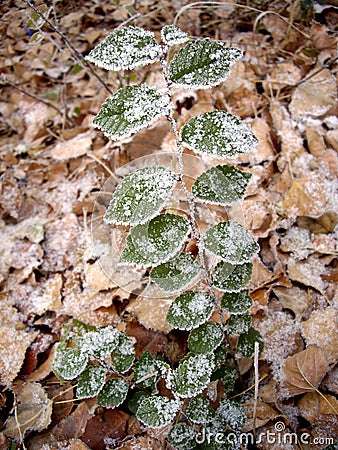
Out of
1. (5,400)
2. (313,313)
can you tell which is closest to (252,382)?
(313,313)

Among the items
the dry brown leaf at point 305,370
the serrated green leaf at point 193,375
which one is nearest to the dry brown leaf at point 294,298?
the dry brown leaf at point 305,370

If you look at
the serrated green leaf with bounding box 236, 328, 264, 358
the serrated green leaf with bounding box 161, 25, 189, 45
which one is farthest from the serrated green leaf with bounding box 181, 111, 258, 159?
the serrated green leaf with bounding box 236, 328, 264, 358

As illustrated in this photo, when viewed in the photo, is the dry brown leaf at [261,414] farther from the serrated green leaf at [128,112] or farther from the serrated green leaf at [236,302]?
the serrated green leaf at [128,112]

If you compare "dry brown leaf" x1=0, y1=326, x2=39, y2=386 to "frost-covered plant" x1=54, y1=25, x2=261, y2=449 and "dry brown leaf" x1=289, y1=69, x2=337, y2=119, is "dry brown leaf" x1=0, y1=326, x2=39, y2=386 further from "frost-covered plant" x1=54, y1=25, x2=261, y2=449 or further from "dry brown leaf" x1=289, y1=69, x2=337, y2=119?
"dry brown leaf" x1=289, y1=69, x2=337, y2=119

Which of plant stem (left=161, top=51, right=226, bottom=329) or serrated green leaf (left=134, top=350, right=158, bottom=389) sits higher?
plant stem (left=161, top=51, right=226, bottom=329)

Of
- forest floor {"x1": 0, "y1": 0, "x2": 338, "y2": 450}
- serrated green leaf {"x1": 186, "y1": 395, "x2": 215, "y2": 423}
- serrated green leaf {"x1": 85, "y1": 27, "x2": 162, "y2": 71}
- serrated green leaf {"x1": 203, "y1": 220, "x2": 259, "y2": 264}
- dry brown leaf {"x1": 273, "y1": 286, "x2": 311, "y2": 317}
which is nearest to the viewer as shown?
serrated green leaf {"x1": 85, "y1": 27, "x2": 162, "y2": 71}

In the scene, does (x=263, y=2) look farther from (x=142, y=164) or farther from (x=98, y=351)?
(x=98, y=351)
